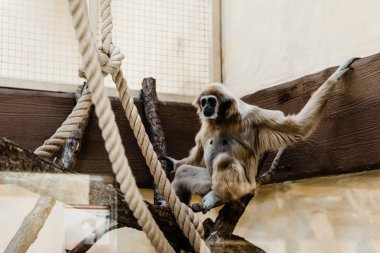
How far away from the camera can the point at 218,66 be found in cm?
321

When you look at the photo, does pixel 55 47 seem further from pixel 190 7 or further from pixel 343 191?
pixel 343 191

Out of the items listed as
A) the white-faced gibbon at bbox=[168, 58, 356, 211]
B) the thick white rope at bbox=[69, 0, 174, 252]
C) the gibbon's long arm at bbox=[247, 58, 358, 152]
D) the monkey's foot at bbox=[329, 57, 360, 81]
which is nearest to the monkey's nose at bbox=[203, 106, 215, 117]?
the white-faced gibbon at bbox=[168, 58, 356, 211]

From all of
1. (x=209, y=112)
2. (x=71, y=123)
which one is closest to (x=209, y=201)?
(x=209, y=112)

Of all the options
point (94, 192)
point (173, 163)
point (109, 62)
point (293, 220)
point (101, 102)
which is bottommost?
point (293, 220)

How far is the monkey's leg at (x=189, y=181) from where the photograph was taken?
2.59 m

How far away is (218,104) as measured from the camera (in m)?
2.62

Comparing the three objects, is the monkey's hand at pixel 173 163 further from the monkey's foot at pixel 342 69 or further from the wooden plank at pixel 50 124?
the monkey's foot at pixel 342 69

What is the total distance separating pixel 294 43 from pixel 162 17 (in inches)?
31.3

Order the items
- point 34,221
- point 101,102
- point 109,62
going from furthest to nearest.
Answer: point 34,221, point 109,62, point 101,102

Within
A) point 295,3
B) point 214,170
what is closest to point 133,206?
point 214,170

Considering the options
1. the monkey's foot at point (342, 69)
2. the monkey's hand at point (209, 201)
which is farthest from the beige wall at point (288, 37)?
the monkey's hand at point (209, 201)

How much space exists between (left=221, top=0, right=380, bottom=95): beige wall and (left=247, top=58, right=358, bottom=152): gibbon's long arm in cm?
16

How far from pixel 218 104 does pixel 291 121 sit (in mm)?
378

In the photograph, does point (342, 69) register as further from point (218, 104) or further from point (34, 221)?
point (34, 221)
